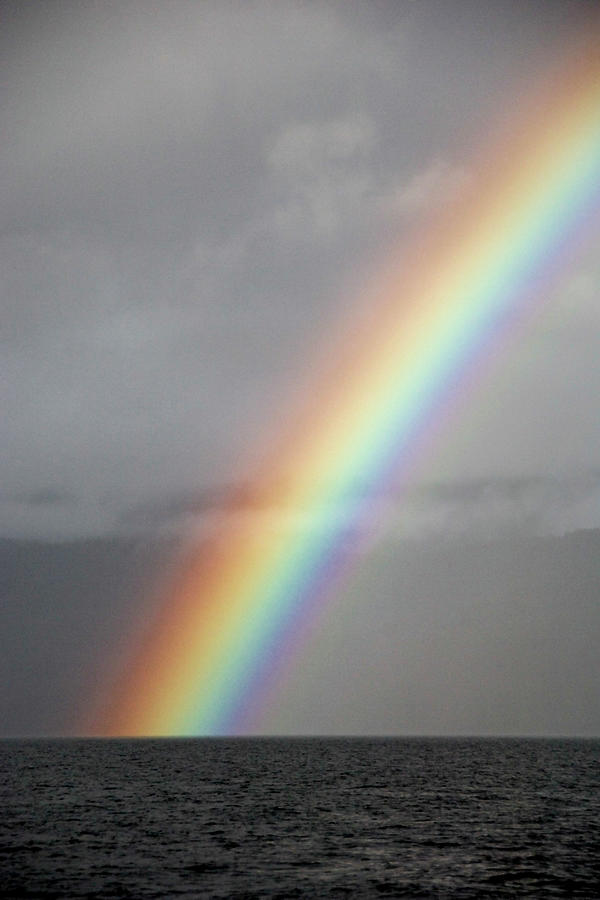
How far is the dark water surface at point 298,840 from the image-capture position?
4334cm

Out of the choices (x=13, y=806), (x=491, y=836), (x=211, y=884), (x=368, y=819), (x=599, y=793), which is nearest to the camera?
(x=211, y=884)

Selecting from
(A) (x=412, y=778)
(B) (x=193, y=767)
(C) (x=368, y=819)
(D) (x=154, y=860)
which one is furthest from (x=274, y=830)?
(B) (x=193, y=767)

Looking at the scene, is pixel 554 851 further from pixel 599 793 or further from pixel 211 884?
pixel 599 793

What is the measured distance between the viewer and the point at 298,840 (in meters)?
58.5

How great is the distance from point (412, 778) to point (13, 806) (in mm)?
63725

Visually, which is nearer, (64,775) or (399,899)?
(399,899)

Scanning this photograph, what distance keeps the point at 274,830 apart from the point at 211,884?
846 inches

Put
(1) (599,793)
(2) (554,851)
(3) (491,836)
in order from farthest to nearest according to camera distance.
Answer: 1. (1) (599,793)
2. (3) (491,836)
3. (2) (554,851)

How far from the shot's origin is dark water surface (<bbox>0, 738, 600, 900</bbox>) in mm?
43344

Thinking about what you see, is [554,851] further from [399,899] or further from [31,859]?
[31,859]

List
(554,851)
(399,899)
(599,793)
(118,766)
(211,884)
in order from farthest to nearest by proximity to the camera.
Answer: (118,766)
(599,793)
(554,851)
(211,884)
(399,899)

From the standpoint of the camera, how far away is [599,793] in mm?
96000

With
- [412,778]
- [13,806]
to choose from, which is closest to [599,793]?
[412,778]

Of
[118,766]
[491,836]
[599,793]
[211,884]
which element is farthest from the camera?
[118,766]
